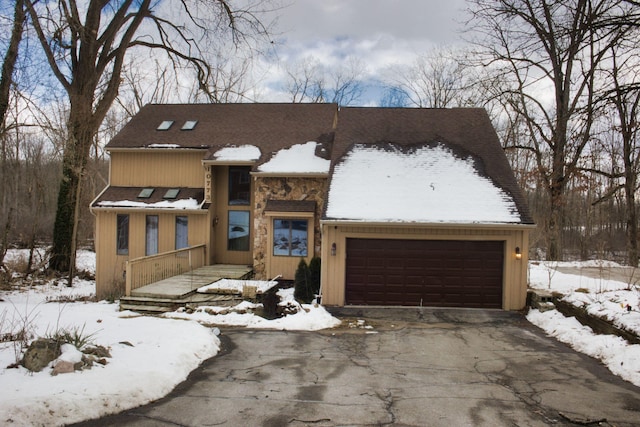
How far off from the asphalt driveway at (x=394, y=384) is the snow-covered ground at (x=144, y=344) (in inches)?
10.9

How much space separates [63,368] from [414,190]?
991 cm

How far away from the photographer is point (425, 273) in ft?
42.2

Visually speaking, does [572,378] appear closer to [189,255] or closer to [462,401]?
[462,401]

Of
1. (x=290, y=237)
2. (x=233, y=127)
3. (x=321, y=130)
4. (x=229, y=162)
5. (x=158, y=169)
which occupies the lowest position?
(x=290, y=237)

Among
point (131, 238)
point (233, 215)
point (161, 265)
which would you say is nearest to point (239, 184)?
point (233, 215)

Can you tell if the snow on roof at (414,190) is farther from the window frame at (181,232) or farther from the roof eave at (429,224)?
the window frame at (181,232)

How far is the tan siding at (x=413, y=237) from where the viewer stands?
1261 cm

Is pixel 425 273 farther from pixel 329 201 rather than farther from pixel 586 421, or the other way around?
pixel 586 421

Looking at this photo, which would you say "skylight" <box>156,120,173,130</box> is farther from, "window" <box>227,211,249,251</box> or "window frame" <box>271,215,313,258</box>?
"window frame" <box>271,215,313,258</box>

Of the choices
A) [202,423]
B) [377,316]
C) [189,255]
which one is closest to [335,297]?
[377,316]

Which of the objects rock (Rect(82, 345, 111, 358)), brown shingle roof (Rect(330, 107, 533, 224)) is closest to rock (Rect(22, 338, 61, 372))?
rock (Rect(82, 345, 111, 358))

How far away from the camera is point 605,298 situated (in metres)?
10.7

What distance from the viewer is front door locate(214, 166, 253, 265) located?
56.5ft

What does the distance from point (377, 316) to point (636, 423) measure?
682 cm
